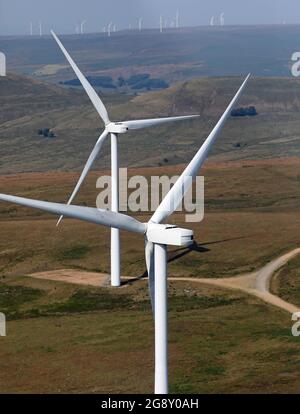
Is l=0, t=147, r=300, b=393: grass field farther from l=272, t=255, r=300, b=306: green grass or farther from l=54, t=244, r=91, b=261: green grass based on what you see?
l=272, t=255, r=300, b=306: green grass

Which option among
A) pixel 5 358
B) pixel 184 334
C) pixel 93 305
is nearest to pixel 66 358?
pixel 5 358

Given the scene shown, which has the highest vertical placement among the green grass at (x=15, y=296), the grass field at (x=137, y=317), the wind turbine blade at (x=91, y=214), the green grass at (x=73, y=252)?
the wind turbine blade at (x=91, y=214)

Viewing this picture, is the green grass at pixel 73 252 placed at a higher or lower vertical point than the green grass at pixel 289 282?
lower

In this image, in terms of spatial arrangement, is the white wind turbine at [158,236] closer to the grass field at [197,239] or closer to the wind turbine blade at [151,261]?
the wind turbine blade at [151,261]

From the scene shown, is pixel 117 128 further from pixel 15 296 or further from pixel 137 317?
pixel 15 296

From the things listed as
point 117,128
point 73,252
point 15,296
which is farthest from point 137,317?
point 73,252

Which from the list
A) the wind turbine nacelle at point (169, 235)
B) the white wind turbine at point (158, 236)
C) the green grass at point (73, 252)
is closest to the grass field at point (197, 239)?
the green grass at point (73, 252)
